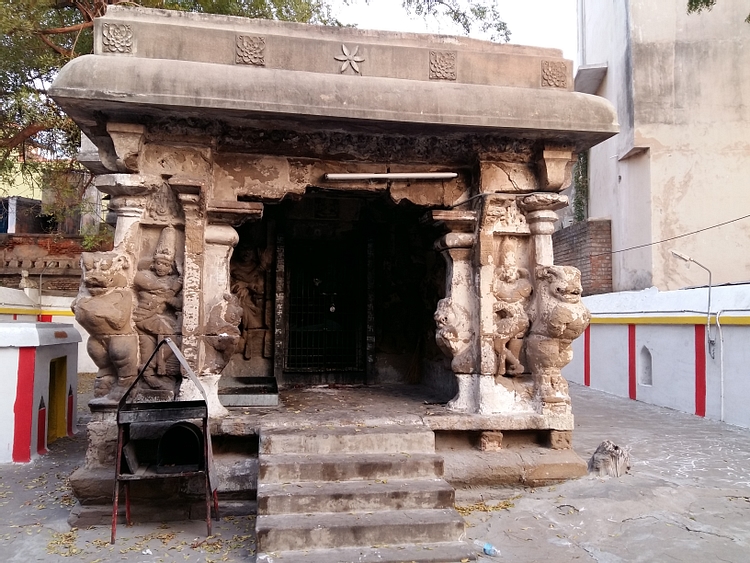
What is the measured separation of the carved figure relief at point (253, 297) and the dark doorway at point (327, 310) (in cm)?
28

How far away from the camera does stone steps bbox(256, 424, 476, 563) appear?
3.42 meters

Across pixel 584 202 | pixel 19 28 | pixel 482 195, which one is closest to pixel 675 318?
pixel 482 195

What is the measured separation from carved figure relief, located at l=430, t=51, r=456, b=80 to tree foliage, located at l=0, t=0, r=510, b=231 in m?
5.74

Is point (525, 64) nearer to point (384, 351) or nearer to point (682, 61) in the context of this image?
point (384, 351)

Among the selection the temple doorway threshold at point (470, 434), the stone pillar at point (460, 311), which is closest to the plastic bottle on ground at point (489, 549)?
the temple doorway threshold at point (470, 434)

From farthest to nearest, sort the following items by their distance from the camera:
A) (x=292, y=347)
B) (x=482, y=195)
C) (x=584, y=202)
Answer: (x=584, y=202)
(x=292, y=347)
(x=482, y=195)

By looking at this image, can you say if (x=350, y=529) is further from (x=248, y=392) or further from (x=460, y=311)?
(x=248, y=392)

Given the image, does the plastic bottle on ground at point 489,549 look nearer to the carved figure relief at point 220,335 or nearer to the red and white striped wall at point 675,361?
the carved figure relief at point 220,335

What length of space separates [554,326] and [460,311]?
0.80 metres

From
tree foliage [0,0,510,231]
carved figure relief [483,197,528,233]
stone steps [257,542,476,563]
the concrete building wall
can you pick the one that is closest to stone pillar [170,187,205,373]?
stone steps [257,542,476,563]

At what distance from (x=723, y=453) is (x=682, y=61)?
9.36 meters

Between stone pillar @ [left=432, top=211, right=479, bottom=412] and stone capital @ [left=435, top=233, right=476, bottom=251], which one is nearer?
stone pillar @ [left=432, top=211, right=479, bottom=412]

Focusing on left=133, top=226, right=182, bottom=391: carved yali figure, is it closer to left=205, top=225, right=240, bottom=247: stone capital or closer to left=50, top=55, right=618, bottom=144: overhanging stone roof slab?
left=205, top=225, right=240, bottom=247: stone capital

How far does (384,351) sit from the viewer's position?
7043mm
